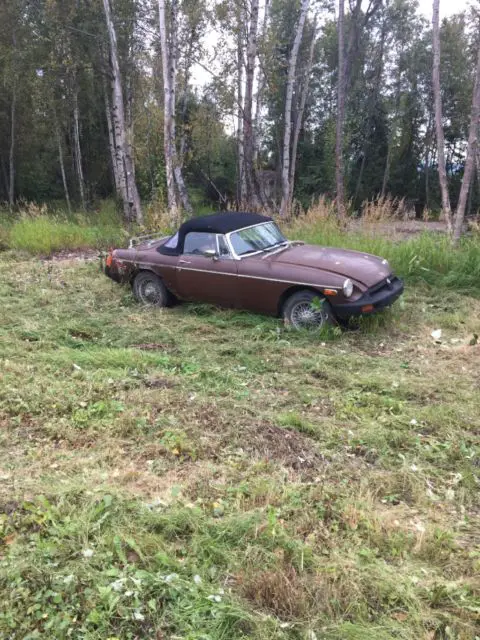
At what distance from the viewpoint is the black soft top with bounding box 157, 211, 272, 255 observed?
23.3ft

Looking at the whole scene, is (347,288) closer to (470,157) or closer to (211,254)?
(211,254)

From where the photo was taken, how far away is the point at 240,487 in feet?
10.8

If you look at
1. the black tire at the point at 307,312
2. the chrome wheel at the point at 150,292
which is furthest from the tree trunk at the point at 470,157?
the chrome wheel at the point at 150,292

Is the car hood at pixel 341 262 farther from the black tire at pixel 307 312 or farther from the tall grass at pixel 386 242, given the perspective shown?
the tall grass at pixel 386 242

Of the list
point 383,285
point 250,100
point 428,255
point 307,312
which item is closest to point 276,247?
point 307,312

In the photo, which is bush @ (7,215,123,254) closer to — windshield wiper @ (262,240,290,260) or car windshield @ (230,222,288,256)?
car windshield @ (230,222,288,256)

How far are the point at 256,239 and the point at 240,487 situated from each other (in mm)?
4561

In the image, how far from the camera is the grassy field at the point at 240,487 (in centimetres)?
238

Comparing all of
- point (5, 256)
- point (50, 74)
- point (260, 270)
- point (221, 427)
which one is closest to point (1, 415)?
point (221, 427)

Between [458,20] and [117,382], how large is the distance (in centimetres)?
3150

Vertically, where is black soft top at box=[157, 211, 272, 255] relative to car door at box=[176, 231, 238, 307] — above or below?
above

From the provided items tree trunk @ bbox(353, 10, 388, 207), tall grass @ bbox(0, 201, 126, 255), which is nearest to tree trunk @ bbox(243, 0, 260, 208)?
tall grass @ bbox(0, 201, 126, 255)

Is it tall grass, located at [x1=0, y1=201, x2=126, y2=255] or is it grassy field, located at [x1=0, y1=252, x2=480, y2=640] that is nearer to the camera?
grassy field, located at [x1=0, y1=252, x2=480, y2=640]

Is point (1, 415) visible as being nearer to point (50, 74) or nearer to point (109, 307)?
point (109, 307)
